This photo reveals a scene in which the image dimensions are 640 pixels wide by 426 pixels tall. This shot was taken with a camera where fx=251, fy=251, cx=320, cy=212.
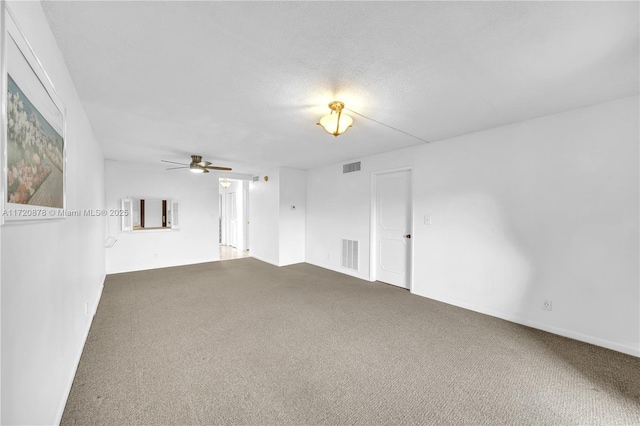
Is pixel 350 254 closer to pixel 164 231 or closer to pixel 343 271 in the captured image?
pixel 343 271

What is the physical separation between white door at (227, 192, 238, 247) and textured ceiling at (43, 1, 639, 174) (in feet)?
18.6

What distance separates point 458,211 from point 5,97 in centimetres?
411

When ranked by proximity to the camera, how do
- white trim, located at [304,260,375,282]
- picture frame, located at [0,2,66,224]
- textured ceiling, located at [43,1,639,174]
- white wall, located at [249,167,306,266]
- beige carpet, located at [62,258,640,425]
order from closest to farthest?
picture frame, located at [0,2,66,224] → textured ceiling, located at [43,1,639,174] → beige carpet, located at [62,258,640,425] → white trim, located at [304,260,375,282] → white wall, located at [249,167,306,266]

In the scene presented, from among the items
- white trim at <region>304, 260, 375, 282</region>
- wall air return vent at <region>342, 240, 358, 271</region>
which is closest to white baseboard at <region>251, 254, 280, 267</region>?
white trim at <region>304, 260, 375, 282</region>

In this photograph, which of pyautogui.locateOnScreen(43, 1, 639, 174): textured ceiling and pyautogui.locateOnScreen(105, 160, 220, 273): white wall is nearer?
pyautogui.locateOnScreen(43, 1, 639, 174): textured ceiling

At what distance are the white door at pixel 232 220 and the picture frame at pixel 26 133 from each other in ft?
23.8

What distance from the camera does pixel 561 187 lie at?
2734mm

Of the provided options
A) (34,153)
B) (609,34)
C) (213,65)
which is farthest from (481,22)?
(34,153)

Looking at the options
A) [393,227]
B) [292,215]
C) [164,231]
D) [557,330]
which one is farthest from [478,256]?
[164,231]

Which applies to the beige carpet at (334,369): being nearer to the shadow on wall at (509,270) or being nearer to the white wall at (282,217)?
the shadow on wall at (509,270)

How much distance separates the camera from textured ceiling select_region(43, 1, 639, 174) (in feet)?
4.62

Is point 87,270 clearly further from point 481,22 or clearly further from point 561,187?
point 561,187

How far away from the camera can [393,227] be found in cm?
453

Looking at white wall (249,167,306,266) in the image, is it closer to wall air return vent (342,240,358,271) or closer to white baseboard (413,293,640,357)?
wall air return vent (342,240,358,271)
